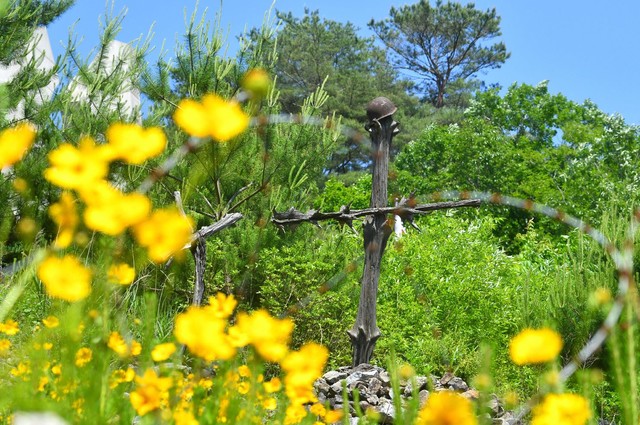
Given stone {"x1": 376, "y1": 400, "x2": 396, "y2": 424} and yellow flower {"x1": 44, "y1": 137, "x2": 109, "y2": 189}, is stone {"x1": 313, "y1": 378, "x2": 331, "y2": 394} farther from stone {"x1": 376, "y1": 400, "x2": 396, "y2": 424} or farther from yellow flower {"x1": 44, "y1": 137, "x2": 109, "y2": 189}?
yellow flower {"x1": 44, "y1": 137, "x2": 109, "y2": 189}

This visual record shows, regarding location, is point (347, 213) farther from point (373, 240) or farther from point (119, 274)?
point (119, 274)

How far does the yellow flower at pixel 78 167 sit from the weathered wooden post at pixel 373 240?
4.29 m

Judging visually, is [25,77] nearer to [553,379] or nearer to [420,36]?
[553,379]

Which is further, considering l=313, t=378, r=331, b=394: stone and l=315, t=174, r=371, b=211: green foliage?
l=315, t=174, r=371, b=211: green foliage

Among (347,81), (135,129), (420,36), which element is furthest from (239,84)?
(420,36)

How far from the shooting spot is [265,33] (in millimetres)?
7430

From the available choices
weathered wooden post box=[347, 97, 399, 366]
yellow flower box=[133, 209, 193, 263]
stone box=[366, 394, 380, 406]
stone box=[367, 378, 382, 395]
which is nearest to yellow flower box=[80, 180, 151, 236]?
yellow flower box=[133, 209, 193, 263]

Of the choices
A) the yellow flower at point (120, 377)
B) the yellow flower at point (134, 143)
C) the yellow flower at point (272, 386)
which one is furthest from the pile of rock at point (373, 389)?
the yellow flower at point (134, 143)

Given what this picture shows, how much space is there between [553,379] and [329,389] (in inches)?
154

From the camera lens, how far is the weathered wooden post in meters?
5.16

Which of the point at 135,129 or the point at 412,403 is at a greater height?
the point at 135,129

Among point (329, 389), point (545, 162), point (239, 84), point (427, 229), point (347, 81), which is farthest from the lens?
point (347, 81)

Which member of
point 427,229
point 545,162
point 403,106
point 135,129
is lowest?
point 135,129

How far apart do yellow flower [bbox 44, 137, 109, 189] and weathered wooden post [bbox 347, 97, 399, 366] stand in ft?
14.1
